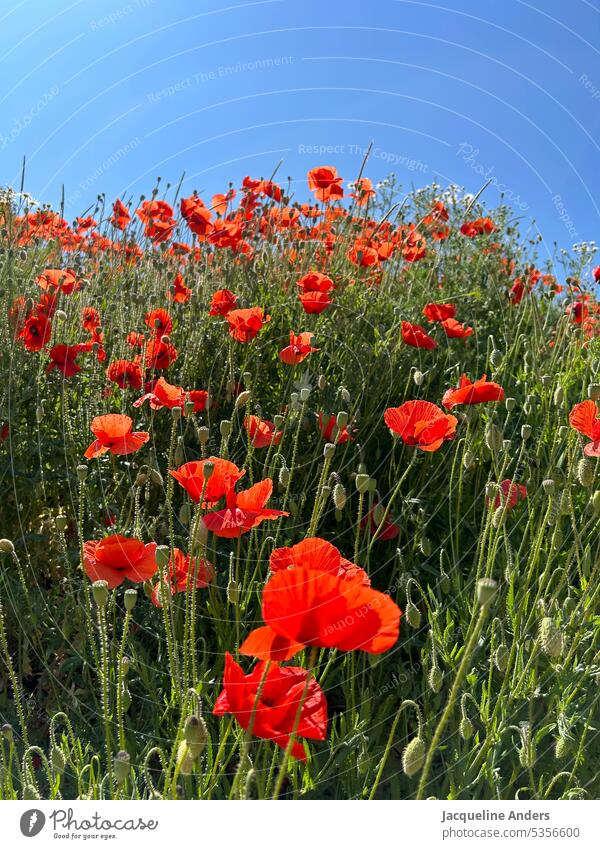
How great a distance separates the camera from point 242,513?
1670 millimetres

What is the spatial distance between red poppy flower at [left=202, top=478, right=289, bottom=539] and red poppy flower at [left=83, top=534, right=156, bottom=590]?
159 millimetres

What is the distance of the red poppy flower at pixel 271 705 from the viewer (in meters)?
1.10

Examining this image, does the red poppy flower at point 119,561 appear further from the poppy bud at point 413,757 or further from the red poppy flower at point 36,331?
the red poppy flower at point 36,331

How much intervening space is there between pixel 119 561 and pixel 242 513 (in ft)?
0.99

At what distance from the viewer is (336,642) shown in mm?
965

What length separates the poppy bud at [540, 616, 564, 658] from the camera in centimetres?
150

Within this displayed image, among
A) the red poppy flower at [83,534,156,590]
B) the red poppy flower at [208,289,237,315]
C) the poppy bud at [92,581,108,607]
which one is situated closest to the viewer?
the poppy bud at [92,581,108,607]

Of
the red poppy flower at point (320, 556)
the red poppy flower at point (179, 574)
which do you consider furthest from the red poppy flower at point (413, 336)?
the red poppy flower at point (320, 556)

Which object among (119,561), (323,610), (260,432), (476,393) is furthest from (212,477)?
(476,393)

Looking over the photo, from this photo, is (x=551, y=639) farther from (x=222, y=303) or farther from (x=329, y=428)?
(x=222, y=303)

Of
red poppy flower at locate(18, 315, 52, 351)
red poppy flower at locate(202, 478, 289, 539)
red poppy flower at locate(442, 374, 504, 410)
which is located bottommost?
red poppy flower at locate(202, 478, 289, 539)

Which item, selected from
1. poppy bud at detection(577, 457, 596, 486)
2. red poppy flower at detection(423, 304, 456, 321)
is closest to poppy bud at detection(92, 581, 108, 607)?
poppy bud at detection(577, 457, 596, 486)

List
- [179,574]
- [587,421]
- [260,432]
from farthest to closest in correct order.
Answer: [260,432] → [587,421] → [179,574]

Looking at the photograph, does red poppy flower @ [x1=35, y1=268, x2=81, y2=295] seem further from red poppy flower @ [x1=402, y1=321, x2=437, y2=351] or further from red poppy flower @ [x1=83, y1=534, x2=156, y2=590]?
red poppy flower @ [x1=83, y1=534, x2=156, y2=590]
